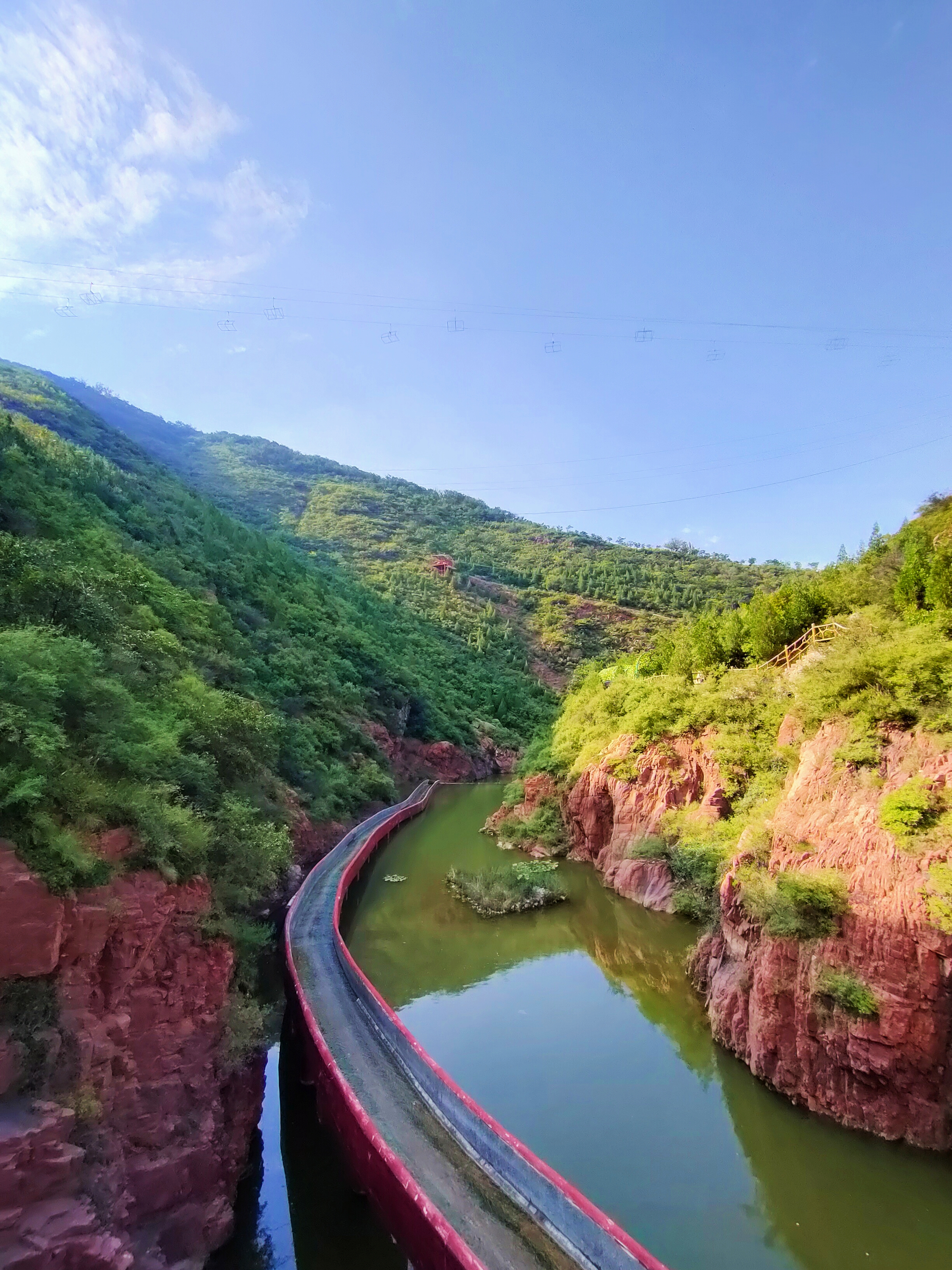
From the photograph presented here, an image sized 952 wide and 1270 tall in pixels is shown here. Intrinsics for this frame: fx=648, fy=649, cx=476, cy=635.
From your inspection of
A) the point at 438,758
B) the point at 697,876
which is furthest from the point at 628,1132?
the point at 438,758

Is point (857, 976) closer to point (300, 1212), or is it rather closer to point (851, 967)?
point (851, 967)

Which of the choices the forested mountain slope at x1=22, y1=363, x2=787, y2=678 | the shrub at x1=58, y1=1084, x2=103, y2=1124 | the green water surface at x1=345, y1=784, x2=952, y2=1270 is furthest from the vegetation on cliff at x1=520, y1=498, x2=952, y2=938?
the forested mountain slope at x1=22, y1=363, x2=787, y2=678

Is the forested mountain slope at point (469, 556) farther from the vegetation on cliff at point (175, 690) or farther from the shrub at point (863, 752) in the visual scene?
the shrub at point (863, 752)

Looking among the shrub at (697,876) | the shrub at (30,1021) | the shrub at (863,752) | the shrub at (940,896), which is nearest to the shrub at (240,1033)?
the shrub at (30,1021)

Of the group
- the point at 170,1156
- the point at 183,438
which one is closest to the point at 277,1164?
the point at 170,1156

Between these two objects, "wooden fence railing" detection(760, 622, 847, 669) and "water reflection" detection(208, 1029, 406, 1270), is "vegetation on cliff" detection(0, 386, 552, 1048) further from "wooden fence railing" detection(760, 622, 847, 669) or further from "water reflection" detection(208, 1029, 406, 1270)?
"wooden fence railing" detection(760, 622, 847, 669)

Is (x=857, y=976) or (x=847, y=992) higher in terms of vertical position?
(x=857, y=976)

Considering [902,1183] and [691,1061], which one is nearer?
[902,1183]

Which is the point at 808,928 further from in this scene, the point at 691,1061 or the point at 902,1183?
the point at 691,1061
